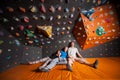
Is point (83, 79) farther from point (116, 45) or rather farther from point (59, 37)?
point (116, 45)

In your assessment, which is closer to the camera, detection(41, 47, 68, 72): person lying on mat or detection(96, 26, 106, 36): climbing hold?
detection(41, 47, 68, 72): person lying on mat

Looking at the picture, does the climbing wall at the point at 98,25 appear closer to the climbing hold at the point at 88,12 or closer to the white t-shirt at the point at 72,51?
the climbing hold at the point at 88,12

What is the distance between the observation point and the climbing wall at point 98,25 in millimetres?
3454

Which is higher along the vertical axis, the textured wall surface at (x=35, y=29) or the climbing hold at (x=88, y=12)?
the climbing hold at (x=88, y=12)

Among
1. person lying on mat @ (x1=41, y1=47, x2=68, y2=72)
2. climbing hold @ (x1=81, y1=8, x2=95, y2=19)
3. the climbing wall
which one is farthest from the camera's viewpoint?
the climbing wall

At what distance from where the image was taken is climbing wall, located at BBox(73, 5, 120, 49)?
345 centimetres

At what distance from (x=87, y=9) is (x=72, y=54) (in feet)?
4.48

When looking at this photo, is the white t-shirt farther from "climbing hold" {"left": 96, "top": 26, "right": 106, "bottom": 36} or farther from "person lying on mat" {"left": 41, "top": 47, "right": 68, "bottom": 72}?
"climbing hold" {"left": 96, "top": 26, "right": 106, "bottom": 36}

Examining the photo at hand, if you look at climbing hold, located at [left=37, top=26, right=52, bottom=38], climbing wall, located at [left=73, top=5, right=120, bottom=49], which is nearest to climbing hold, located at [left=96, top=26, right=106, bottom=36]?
climbing wall, located at [left=73, top=5, right=120, bottom=49]

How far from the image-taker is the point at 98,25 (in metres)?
3.54

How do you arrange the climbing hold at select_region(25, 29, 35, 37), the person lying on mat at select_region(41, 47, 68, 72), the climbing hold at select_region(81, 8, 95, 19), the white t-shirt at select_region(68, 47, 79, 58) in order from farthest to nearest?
the white t-shirt at select_region(68, 47, 79, 58)
the climbing hold at select_region(81, 8, 95, 19)
the climbing hold at select_region(25, 29, 35, 37)
the person lying on mat at select_region(41, 47, 68, 72)

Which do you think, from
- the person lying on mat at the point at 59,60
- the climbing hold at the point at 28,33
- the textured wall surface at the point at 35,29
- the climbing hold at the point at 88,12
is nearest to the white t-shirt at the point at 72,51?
the person lying on mat at the point at 59,60

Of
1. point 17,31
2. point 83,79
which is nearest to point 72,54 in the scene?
point 83,79

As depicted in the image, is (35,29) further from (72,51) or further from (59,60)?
(72,51)
